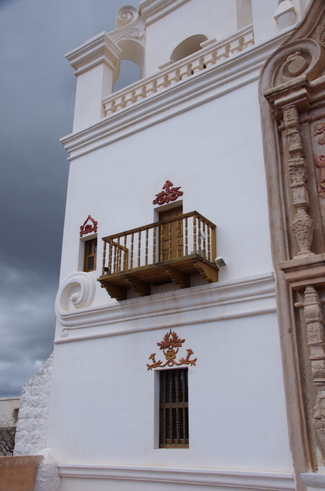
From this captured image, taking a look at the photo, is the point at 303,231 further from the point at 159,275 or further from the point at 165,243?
the point at 165,243

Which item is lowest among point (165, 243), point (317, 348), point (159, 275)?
point (317, 348)

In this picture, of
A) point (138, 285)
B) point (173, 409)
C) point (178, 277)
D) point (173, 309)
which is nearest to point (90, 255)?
point (138, 285)

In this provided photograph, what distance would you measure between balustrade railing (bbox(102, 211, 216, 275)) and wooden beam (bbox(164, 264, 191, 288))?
0.84 feet

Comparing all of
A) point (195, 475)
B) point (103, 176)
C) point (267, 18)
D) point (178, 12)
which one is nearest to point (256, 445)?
point (195, 475)

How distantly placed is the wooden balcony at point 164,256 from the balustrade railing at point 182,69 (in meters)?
3.56

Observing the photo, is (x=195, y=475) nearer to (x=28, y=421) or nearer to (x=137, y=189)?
(x=28, y=421)

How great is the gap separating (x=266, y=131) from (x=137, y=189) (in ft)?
9.96

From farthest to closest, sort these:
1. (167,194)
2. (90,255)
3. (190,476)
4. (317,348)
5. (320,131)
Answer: (90,255) < (167,194) < (320,131) < (190,476) < (317,348)

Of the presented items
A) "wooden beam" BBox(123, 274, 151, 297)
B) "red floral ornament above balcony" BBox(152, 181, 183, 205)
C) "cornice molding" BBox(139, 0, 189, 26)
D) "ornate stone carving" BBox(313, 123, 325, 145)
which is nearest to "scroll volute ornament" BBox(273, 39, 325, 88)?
"ornate stone carving" BBox(313, 123, 325, 145)

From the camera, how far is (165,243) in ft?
29.1

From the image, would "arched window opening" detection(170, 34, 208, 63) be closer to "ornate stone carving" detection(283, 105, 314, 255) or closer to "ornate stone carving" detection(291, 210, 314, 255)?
"ornate stone carving" detection(283, 105, 314, 255)

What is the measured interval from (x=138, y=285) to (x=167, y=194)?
6.45ft

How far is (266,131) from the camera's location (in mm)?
8109

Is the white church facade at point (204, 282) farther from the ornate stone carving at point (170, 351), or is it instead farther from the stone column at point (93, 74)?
the stone column at point (93, 74)
